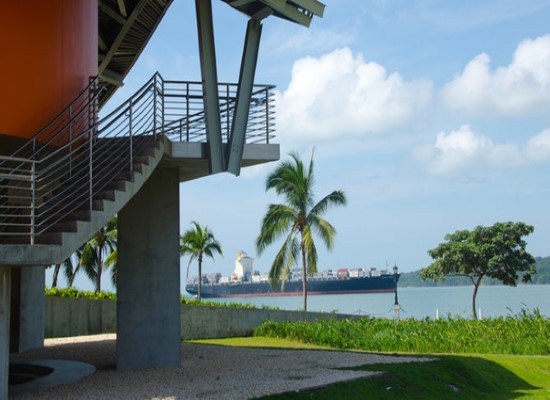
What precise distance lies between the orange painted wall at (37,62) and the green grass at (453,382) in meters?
6.39

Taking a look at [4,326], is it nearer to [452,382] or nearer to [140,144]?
[140,144]

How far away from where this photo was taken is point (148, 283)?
14.8 m

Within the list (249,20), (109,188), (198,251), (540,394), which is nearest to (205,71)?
(249,20)

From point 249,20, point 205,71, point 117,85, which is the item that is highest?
point 117,85

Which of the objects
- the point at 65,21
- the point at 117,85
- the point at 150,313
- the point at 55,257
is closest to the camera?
the point at 55,257

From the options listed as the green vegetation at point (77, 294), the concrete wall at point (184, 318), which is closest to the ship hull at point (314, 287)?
the green vegetation at point (77, 294)

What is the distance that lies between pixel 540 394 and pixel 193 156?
7941mm

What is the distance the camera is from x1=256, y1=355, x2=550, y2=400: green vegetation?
11828 millimetres

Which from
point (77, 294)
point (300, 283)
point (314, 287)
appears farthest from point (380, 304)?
point (77, 294)

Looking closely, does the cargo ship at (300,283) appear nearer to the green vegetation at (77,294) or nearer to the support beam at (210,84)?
the green vegetation at (77,294)

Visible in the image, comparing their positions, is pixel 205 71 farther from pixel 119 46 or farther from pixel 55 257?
pixel 119 46

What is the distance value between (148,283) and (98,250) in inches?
983

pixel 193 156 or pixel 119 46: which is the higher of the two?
pixel 119 46

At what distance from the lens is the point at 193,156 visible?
14.4 metres
